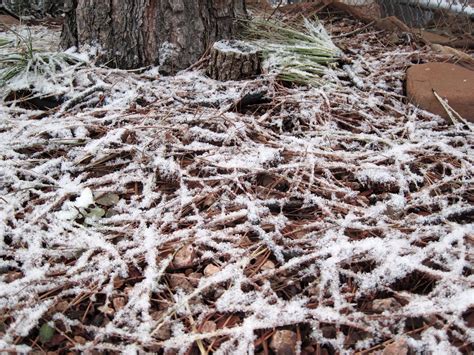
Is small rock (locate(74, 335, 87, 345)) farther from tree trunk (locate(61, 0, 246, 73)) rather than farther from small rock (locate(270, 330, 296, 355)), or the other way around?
tree trunk (locate(61, 0, 246, 73))

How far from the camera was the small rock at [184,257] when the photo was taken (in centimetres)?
108

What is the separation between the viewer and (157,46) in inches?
77.9

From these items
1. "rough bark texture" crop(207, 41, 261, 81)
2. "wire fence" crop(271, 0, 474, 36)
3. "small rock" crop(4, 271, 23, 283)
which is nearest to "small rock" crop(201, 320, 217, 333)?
"small rock" crop(4, 271, 23, 283)

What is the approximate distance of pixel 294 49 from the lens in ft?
6.87

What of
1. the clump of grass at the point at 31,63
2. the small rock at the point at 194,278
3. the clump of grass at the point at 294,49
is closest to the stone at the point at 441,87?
the clump of grass at the point at 294,49

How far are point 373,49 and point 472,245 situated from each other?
1.57m

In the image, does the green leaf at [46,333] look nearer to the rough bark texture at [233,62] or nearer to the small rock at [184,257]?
the small rock at [184,257]

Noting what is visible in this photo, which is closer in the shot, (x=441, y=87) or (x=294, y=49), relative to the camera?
(x=441, y=87)

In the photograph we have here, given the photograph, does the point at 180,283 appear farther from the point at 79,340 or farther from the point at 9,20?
the point at 9,20

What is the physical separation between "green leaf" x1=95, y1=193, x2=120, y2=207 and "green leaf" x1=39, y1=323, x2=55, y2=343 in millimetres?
422

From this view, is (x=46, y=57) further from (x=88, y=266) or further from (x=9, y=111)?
(x=88, y=266)

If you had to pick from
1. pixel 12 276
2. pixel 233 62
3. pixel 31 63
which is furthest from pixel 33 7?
pixel 12 276

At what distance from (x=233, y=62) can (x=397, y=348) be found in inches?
54.3

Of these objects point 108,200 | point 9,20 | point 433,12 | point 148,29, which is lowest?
point 108,200
